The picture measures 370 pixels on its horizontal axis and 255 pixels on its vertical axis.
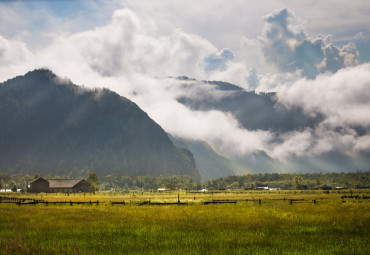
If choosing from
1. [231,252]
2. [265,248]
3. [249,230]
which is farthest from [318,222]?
[231,252]

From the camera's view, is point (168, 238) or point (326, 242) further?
point (168, 238)

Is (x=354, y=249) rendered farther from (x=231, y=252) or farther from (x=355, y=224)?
(x=355, y=224)

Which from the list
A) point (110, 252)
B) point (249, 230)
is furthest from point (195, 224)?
point (110, 252)

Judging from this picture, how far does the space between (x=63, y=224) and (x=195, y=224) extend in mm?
12500

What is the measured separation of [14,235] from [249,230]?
719 inches

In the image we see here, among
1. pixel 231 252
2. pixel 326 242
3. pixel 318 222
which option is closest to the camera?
pixel 231 252

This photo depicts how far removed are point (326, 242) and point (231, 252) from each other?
7.64 m

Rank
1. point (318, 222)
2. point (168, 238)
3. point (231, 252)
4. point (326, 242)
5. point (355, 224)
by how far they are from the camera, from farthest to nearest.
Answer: point (318, 222)
point (355, 224)
point (168, 238)
point (326, 242)
point (231, 252)

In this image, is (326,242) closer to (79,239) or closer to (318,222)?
(318,222)

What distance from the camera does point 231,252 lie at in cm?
2052

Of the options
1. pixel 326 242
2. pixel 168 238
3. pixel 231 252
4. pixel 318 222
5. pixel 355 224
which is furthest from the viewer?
pixel 318 222

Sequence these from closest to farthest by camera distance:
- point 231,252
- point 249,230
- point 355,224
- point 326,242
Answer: point 231,252
point 326,242
point 249,230
point 355,224

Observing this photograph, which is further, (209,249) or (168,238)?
(168,238)

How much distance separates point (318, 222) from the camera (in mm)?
34031
